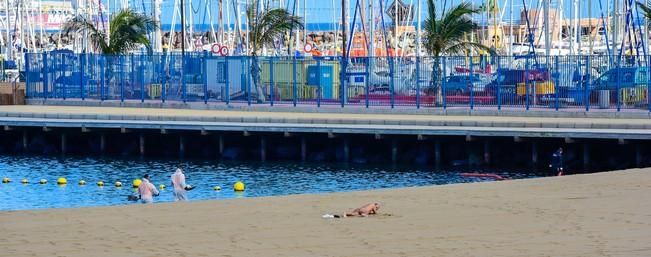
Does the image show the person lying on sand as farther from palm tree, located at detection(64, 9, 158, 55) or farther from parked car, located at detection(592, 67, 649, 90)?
palm tree, located at detection(64, 9, 158, 55)

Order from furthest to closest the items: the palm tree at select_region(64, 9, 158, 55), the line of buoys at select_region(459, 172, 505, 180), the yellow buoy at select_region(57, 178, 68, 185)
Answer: the palm tree at select_region(64, 9, 158, 55) → the line of buoys at select_region(459, 172, 505, 180) → the yellow buoy at select_region(57, 178, 68, 185)

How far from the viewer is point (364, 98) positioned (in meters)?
55.1

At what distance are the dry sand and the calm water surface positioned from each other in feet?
35.8

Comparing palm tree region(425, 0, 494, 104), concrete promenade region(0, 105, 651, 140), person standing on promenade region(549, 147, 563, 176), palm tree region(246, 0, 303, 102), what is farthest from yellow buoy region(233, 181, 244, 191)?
palm tree region(246, 0, 303, 102)

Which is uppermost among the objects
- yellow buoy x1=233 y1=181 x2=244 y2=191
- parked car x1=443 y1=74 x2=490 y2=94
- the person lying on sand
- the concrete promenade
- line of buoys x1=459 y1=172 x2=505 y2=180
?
parked car x1=443 y1=74 x2=490 y2=94

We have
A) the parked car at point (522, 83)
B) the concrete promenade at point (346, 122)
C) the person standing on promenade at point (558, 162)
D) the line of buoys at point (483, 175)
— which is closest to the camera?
the person standing on promenade at point (558, 162)

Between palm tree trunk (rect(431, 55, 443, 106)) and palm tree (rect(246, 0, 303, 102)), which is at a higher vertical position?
palm tree (rect(246, 0, 303, 102))

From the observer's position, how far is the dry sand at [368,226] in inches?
778

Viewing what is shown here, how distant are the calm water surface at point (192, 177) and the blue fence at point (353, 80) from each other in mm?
8236

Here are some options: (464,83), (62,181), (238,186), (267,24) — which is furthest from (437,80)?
(62,181)

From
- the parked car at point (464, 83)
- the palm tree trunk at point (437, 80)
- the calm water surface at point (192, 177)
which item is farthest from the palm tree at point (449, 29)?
the calm water surface at point (192, 177)

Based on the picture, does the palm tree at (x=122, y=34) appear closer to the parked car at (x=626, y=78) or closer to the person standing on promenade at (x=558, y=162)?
the parked car at (x=626, y=78)

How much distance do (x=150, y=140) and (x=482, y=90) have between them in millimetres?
12116

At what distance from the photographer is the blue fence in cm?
5144
